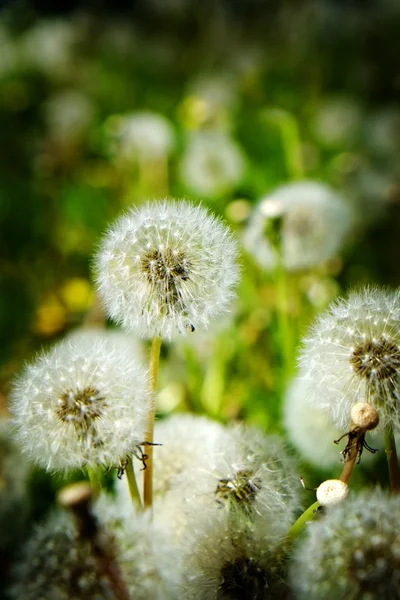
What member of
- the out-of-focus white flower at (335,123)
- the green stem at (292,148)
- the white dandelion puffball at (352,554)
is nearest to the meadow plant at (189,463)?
the white dandelion puffball at (352,554)

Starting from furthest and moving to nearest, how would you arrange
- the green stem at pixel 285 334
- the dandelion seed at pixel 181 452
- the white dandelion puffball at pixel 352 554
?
the green stem at pixel 285 334
the dandelion seed at pixel 181 452
the white dandelion puffball at pixel 352 554

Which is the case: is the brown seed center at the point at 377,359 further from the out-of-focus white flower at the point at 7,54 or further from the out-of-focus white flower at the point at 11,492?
the out-of-focus white flower at the point at 7,54

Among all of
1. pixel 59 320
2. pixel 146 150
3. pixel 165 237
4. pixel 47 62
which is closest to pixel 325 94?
pixel 146 150

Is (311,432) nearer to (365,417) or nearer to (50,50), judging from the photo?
(365,417)

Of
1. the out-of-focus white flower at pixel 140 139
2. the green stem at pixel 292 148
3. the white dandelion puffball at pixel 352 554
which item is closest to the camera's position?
the white dandelion puffball at pixel 352 554

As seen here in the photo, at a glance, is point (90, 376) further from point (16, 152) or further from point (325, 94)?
point (325, 94)

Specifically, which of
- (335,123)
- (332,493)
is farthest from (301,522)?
(335,123)
